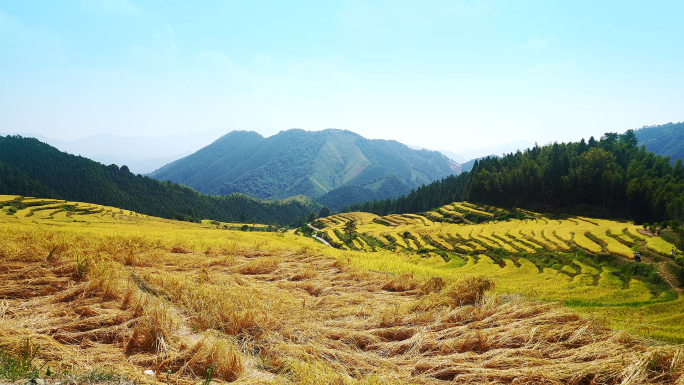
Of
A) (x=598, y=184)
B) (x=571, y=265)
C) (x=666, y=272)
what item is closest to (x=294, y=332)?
(x=666, y=272)

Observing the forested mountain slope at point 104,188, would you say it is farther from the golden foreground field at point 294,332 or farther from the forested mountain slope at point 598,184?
the golden foreground field at point 294,332

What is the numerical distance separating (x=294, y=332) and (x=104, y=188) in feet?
485

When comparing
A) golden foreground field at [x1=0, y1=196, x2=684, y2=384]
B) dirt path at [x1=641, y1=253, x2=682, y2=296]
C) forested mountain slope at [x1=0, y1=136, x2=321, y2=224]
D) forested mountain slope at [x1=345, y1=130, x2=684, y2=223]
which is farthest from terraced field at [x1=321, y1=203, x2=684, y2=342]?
forested mountain slope at [x1=0, y1=136, x2=321, y2=224]

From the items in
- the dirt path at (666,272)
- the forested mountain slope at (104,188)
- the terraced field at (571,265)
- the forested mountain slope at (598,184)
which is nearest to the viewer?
the terraced field at (571,265)

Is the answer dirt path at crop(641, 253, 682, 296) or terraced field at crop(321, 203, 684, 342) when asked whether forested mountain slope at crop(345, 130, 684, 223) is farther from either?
dirt path at crop(641, 253, 682, 296)

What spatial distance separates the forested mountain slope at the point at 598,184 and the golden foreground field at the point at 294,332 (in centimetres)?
4382

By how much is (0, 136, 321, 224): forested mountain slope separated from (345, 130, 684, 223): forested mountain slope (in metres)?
82.2

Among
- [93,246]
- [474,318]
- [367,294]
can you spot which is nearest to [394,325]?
[474,318]

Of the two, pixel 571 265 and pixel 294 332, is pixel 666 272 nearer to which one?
pixel 571 265

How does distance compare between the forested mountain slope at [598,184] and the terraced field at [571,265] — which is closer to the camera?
the terraced field at [571,265]

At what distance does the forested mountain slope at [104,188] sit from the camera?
112 metres

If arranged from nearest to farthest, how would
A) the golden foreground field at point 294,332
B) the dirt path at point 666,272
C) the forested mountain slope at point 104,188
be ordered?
the golden foreground field at point 294,332
the dirt path at point 666,272
the forested mountain slope at point 104,188

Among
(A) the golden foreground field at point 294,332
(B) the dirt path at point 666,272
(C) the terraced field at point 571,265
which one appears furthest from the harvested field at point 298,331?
(B) the dirt path at point 666,272

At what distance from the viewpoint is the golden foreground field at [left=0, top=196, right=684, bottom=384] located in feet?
11.4
